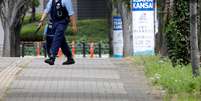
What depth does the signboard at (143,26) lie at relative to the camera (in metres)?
21.0

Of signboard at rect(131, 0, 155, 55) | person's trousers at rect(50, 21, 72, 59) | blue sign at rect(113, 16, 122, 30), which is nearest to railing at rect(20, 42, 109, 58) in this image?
blue sign at rect(113, 16, 122, 30)

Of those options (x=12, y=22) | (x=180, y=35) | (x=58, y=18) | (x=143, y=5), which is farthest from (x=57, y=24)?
(x=12, y=22)

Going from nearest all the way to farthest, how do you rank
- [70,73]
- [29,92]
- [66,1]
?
[29,92] < [66,1] < [70,73]

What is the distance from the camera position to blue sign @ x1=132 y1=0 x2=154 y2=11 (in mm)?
20956

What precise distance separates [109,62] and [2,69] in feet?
10.8

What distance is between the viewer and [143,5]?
21.0m

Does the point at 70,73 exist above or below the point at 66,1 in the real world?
below

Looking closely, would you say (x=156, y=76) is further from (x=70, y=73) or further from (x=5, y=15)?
(x=5, y=15)

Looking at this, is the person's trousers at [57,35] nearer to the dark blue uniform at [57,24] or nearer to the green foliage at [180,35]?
the dark blue uniform at [57,24]

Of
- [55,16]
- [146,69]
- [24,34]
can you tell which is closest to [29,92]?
[55,16]

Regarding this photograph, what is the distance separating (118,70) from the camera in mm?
15375

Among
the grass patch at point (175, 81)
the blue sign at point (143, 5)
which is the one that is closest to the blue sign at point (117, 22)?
the blue sign at point (143, 5)

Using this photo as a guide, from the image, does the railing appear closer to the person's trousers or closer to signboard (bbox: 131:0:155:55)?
signboard (bbox: 131:0:155:55)

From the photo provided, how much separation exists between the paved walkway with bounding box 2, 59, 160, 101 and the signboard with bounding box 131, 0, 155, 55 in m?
4.60
